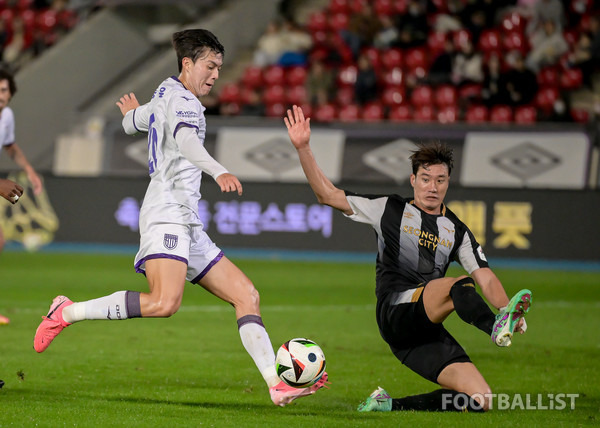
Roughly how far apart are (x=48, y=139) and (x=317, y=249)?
29.8 feet

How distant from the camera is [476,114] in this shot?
62.0 ft

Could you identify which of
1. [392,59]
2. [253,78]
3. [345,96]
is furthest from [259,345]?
[253,78]

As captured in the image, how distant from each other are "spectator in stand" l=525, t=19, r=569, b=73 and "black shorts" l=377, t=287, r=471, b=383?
14628 millimetres

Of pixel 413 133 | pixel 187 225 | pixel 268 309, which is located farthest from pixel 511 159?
pixel 187 225

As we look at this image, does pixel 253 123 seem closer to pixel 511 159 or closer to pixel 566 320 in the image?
pixel 511 159

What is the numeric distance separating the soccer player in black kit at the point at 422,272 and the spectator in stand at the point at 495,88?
533 inches

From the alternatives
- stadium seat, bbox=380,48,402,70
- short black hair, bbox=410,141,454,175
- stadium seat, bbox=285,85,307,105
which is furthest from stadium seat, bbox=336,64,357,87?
short black hair, bbox=410,141,454,175

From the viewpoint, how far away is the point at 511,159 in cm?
1764

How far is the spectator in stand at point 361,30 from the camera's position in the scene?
21.4 meters

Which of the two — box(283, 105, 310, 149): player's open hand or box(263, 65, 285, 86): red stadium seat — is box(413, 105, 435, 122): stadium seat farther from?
box(283, 105, 310, 149): player's open hand

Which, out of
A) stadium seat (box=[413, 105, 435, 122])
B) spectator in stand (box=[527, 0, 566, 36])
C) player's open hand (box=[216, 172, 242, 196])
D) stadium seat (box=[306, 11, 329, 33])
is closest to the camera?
player's open hand (box=[216, 172, 242, 196])

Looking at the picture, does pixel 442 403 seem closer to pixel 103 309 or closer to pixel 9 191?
pixel 103 309

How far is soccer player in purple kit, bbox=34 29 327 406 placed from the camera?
532 centimetres

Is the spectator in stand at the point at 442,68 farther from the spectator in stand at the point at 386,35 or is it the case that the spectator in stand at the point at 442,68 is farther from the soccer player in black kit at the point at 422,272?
the soccer player in black kit at the point at 422,272
